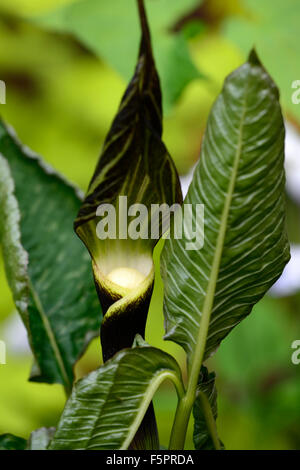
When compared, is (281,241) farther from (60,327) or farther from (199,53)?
(199,53)

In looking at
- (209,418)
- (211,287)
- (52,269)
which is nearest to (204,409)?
(209,418)

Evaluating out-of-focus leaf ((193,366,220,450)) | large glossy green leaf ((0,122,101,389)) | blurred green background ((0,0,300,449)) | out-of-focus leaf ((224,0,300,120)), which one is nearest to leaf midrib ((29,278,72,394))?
large glossy green leaf ((0,122,101,389))

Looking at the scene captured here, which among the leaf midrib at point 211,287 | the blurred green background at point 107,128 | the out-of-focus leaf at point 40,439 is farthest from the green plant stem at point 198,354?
the blurred green background at point 107,128

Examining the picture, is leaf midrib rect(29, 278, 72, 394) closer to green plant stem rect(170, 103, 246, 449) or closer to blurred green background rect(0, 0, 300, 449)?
green plant stem rect(170, 103, 246, 449)

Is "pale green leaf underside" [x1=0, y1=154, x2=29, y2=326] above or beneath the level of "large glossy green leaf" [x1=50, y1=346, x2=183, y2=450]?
above
